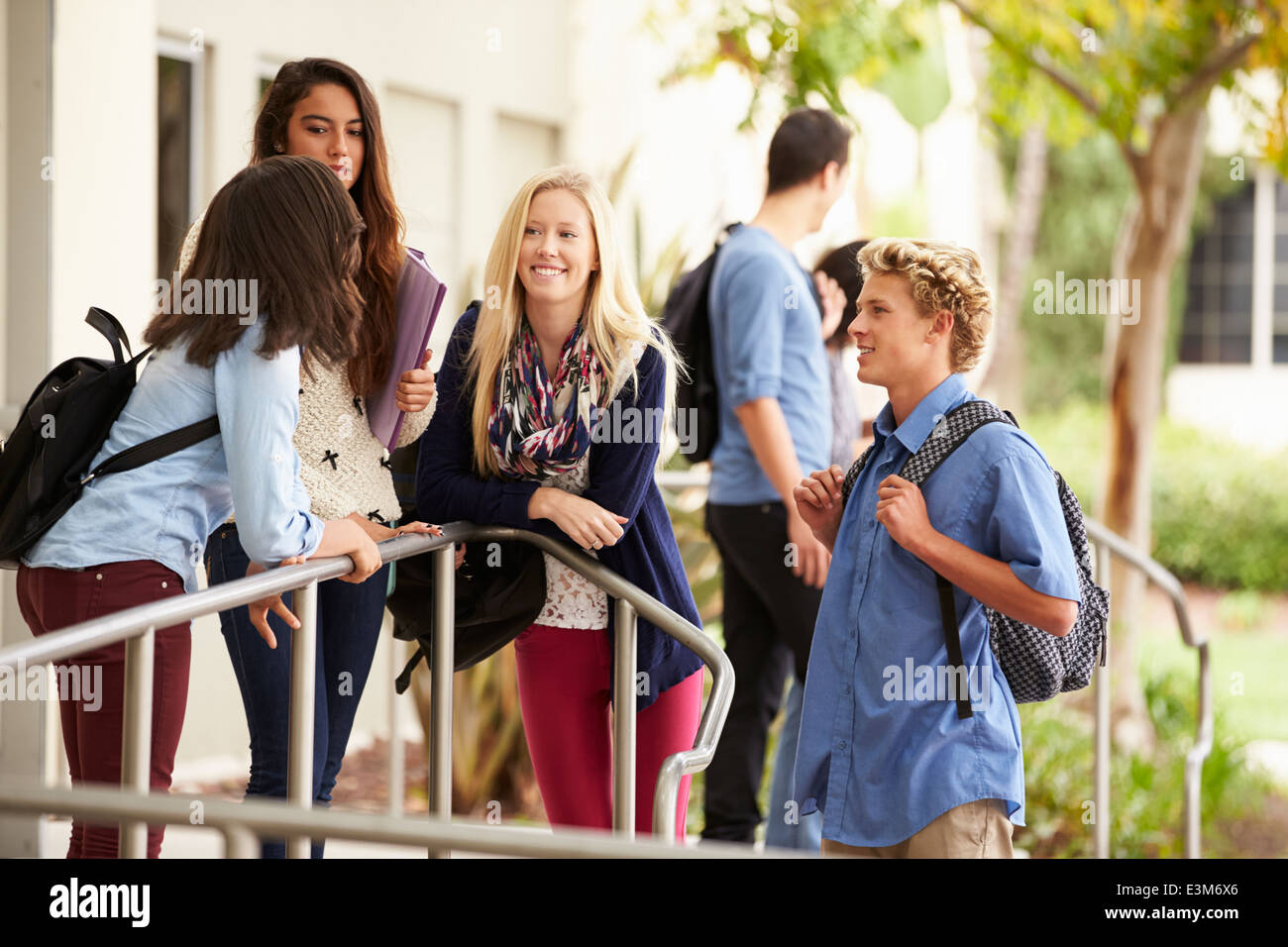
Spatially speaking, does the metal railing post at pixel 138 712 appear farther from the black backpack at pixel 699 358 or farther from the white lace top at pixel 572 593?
the black backpack at pixel 699 358

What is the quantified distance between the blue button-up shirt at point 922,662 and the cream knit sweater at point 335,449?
34.7 inches

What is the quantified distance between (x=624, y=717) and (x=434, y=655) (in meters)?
0.38

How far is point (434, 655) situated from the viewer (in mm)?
2635

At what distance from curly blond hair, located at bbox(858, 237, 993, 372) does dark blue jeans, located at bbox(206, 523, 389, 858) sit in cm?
109

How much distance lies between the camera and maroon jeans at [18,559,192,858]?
7.26 ft

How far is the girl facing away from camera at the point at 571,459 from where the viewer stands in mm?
2643

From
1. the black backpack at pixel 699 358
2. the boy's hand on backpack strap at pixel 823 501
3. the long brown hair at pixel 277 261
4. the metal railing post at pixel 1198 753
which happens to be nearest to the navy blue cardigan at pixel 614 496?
the boy's hand on backpack strap at pixel 823 501

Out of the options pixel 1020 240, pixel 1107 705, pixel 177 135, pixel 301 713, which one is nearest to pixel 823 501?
pixel 301 713

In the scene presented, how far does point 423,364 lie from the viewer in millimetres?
2666

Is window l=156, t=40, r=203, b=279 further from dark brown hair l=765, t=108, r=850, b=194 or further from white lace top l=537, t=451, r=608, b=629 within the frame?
white lace top l=537, t=451, r=608, b=629

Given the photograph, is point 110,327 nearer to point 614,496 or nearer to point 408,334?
point 408,334
